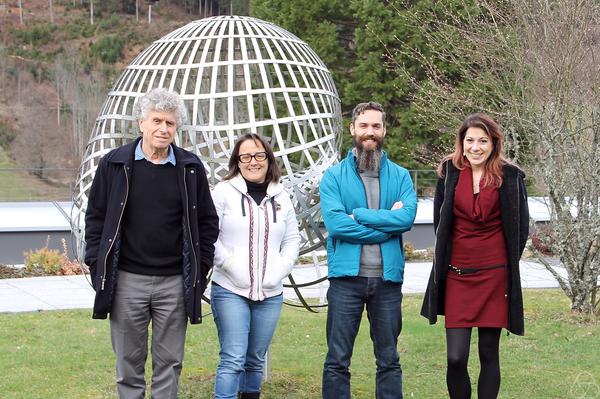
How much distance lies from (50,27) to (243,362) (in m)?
47.1

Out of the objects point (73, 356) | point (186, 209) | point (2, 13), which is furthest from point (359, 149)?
point (2, 13)

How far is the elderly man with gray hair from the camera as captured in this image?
174 inches

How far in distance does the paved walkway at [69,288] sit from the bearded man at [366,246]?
16.0 ft

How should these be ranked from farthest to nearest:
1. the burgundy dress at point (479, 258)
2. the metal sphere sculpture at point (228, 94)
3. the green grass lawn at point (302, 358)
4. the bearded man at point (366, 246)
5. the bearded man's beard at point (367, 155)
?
the green grass lawn at point (302, 358) < the metal sphere sculpture at point (228, 94) < the bearded man's beard at point (367, 155) < the bearded man at point (366, 246) < the burgundy dress at point (479, 258)

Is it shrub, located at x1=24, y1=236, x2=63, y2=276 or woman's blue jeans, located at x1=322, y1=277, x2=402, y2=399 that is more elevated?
woman's blue jeans, located at x1=322, y1=277, x2=402, y2=399

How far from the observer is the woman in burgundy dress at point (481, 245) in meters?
4.72

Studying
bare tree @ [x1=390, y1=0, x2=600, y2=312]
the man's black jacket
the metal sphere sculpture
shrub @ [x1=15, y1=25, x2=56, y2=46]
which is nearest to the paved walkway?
bare tree @ [x1=390, y1=0, x2=600, y2=312]

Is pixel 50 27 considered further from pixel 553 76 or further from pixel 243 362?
pixel 243 362

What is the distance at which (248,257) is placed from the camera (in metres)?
4.81

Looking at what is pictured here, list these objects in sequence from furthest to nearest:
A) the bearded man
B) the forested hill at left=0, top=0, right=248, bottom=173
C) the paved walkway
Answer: the forested hill at left=0, top=0, right=248, bottom=173, the paved walkway, the bearded man

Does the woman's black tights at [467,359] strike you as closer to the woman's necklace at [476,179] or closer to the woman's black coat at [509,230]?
the woman's black coat at [509,230]

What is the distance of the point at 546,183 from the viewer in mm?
9250

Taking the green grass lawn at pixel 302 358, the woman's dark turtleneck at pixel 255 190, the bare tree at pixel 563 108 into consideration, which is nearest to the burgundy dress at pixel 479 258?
the woman's dark turtleneck at pixel 255 190

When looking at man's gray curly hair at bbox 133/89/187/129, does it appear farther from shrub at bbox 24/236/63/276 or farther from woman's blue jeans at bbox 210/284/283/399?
shrub at bbox 24/236/63/276
